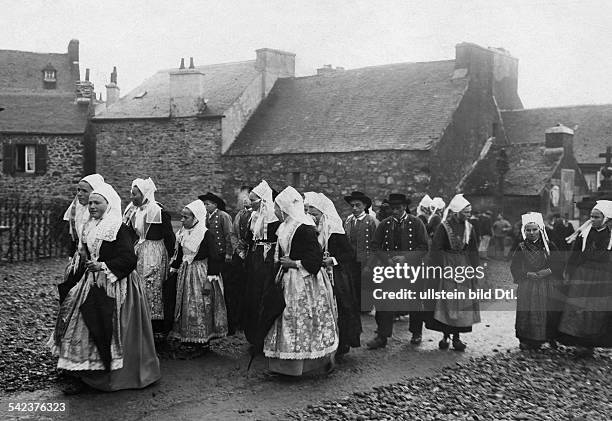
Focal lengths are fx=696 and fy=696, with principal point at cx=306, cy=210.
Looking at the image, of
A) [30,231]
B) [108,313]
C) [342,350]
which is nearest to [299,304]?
[342,350]

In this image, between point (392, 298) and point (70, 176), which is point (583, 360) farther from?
point (70, 176)

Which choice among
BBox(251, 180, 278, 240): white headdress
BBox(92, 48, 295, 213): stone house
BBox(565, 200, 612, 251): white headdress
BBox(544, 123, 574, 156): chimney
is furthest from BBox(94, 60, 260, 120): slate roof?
BBox(565, 200, 612, 251): white headdress

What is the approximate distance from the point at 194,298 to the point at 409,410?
2859 mm

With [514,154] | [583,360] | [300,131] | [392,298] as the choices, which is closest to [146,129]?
[300,131]

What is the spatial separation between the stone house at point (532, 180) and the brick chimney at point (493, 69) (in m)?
2.81

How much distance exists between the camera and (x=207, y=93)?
2802 cm

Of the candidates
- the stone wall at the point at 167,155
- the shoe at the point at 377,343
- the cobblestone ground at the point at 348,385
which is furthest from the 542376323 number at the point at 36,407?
the stone wall at the point at 167,155

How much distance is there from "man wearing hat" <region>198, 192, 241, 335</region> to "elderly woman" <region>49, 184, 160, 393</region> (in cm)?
158

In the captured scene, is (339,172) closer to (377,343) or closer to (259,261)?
(377,343)

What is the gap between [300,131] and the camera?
25469mm

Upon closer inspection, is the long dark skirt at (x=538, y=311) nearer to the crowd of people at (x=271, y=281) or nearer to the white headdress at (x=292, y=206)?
the crowd of people at (x=271, y=281)

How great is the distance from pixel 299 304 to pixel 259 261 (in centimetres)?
107

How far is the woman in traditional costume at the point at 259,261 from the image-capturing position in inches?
285

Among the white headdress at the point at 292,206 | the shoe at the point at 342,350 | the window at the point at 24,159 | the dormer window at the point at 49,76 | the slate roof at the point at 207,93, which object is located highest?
the dormer window at the point at 49,76
